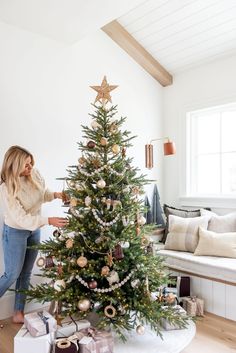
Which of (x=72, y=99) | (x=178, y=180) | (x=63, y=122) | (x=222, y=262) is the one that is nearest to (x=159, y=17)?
(x=72, y=99)

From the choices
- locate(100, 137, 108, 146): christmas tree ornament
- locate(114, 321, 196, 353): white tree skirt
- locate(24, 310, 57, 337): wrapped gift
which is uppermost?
locate(100, 137, 108, 146): christmas tree ornament

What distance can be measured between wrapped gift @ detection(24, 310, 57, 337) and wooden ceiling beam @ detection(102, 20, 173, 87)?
2774 millimetres

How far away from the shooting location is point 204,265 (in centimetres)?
275

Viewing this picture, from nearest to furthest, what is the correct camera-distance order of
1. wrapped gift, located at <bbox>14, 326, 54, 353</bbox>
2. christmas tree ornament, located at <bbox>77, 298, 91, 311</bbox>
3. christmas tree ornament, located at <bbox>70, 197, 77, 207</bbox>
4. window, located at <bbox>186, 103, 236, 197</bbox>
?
1. wrapped gift, located at <bbox>14, 326, 54, 353</bbox>
2. christmas tree ornament, located at <bbox>77, 298, 91, 311</bbox>
3. christmas tree ornament, located at <bbox>70, 197, 77, 207</bbox>
4. window, located at <bbox>186, 103, 236, 197</bbox>

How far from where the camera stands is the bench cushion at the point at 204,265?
103 inches

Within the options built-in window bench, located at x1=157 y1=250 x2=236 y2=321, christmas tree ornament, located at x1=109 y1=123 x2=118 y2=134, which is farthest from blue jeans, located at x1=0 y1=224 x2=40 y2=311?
built-in window bench, located at x1=157 y1=250 x2=236 y2=321

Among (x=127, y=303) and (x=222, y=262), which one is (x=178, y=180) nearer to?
(x=222, y=262)

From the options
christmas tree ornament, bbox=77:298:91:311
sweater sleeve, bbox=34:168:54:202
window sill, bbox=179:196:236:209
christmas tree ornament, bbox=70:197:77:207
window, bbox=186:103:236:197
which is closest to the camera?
Result: christmas tree ornament, bbox=77:298:91:311

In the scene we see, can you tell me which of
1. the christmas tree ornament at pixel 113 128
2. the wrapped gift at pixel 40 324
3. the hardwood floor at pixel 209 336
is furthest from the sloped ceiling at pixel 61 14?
the hardwood floor at pixel 209 336

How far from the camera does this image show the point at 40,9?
103 inches

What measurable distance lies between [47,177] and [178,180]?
1636 mm

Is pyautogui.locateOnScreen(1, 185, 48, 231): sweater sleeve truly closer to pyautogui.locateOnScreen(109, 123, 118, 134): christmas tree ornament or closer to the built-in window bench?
pyautogui.locateOnScreen(109, 123, 118, 134): christmas tree ornament

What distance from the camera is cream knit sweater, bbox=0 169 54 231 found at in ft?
7.92

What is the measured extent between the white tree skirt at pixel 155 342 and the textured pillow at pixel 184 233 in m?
0.87
